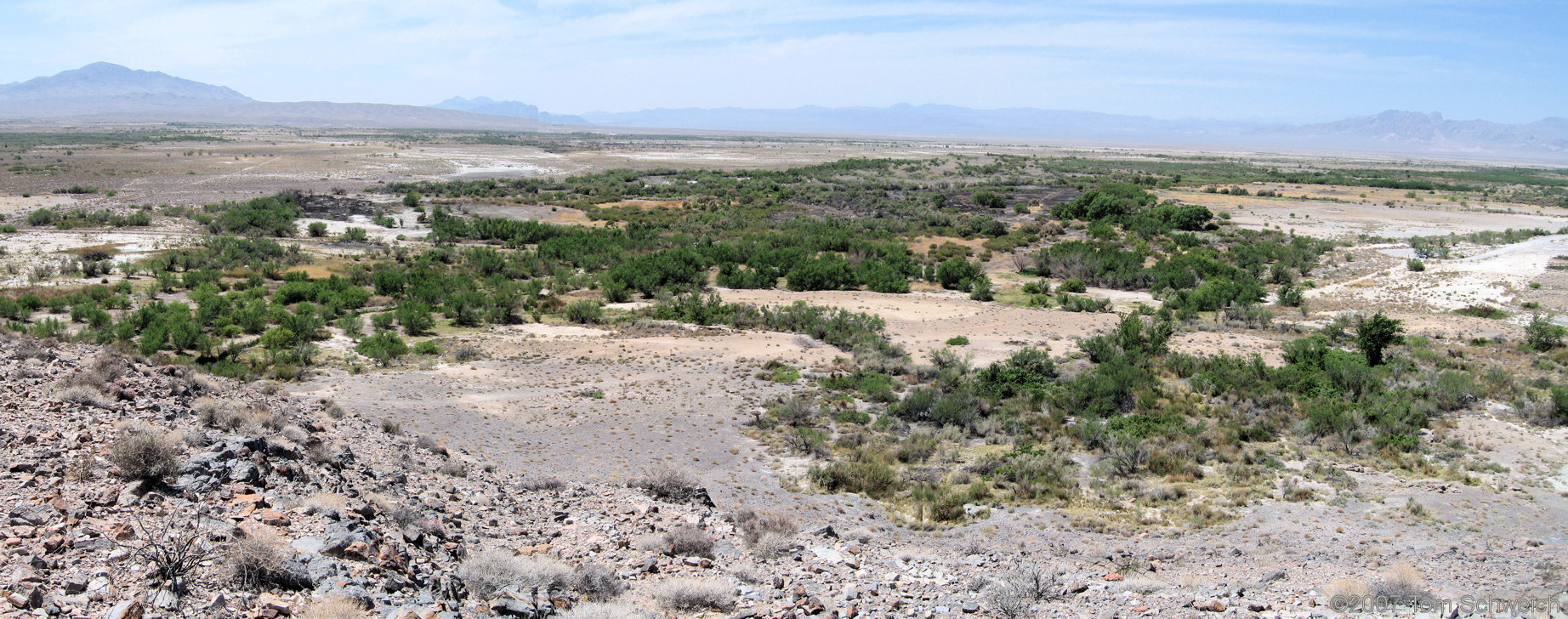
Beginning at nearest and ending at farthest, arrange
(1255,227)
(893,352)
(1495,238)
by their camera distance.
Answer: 1. (893,352)
2. (1495,238)
3. (1255,227)

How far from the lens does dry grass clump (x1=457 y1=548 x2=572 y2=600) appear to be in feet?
22.8

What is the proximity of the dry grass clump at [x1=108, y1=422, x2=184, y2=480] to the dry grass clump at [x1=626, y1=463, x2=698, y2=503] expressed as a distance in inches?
195

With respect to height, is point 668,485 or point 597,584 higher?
point 597,584

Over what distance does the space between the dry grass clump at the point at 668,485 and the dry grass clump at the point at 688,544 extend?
1435 millimetres

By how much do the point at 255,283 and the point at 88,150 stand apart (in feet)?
A: 306

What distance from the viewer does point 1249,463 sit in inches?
474

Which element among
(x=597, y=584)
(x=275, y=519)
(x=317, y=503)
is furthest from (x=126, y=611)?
(x=597, y=584)

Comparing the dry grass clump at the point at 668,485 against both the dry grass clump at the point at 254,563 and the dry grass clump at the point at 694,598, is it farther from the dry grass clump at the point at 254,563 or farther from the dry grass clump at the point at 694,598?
the dry grass clump at the point at 254,563

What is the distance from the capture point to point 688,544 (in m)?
8.62

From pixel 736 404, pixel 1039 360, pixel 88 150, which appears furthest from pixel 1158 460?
pixel 88 150

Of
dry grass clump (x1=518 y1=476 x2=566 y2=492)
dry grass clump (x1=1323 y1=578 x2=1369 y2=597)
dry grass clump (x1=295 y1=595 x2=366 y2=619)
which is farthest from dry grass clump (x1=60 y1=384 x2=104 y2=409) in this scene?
dry grass clump (x1=1323 y1=578 x2=1369 y2=597)

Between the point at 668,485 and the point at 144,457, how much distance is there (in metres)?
5.38

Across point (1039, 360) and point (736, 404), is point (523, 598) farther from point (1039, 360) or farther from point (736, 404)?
point (1039, 360)

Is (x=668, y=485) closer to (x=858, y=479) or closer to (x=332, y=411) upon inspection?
(x=858, y=479)
